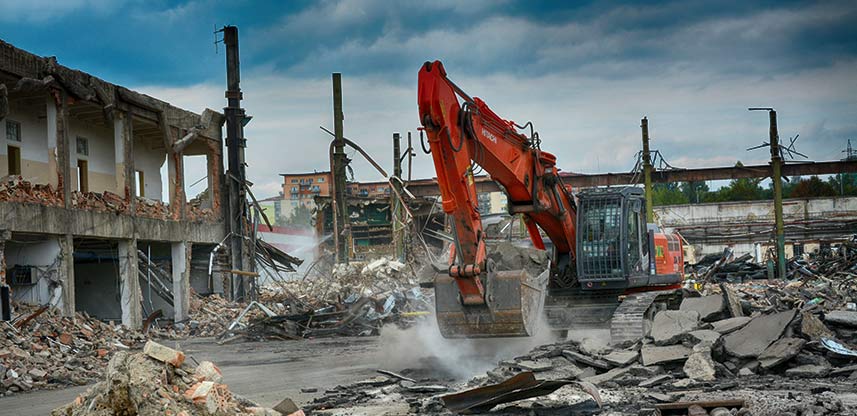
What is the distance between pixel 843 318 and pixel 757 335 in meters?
1.66

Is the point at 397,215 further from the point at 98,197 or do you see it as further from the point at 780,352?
the point at 780,352

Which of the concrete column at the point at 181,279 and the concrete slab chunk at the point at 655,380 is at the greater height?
the concrete column at the point at 181,279

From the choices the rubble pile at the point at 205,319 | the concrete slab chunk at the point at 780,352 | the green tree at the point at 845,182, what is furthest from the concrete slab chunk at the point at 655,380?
the green tree at the point at 845,182

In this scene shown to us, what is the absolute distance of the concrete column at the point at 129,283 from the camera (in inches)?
987

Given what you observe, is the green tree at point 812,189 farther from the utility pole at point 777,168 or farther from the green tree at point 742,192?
the utility pole at point 777,168

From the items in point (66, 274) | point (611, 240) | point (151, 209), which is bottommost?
point (66, 274)

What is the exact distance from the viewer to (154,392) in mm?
7984

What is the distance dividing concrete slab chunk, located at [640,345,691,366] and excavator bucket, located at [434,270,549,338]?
1.63 metres

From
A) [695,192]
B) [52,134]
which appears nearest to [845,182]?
[695,192]

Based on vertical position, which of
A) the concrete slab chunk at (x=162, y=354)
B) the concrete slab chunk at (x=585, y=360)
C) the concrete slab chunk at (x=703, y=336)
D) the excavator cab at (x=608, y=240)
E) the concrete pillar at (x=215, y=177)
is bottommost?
the concrete slab chunk at (x=585, y=360)

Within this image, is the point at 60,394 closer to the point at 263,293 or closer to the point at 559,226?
the point at 559,226

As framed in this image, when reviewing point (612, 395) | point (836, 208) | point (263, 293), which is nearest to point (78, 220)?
point (263, 293)

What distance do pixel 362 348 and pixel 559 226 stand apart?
21.6ft

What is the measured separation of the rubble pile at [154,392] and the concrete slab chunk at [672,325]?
20.9ft
